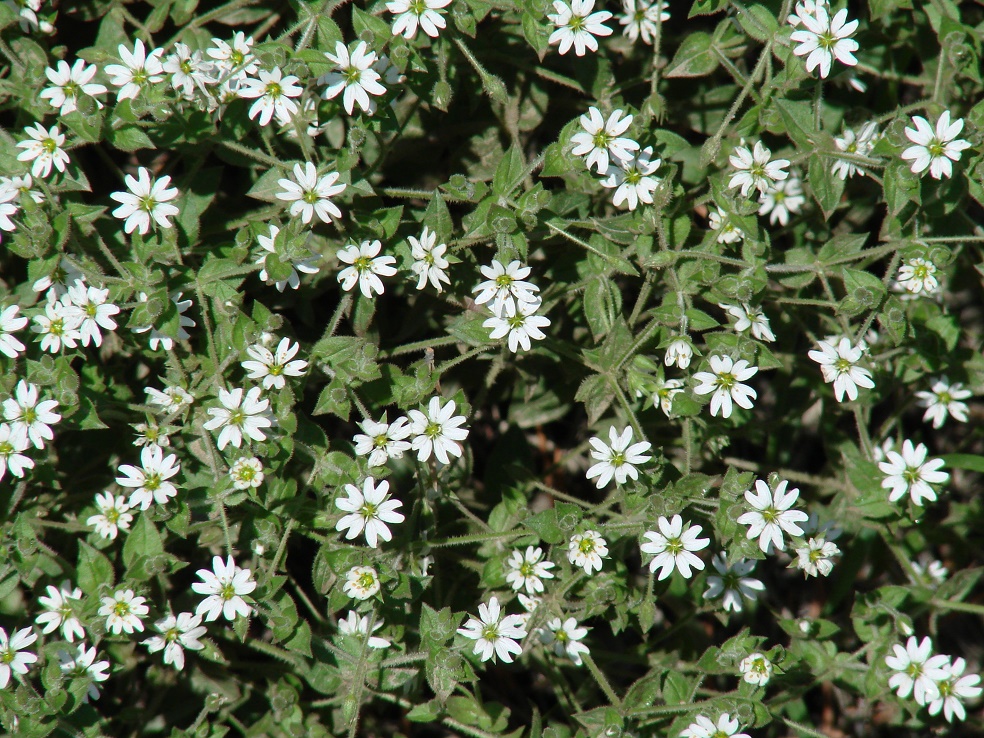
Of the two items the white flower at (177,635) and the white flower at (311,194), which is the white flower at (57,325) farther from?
the white flower at (177,635)

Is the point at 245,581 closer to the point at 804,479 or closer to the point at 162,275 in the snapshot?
the point at 162,275

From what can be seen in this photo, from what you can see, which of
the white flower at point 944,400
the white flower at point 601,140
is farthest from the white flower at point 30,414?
the white flower at point 944,400

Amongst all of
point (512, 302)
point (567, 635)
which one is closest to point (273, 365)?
point (512, 302)

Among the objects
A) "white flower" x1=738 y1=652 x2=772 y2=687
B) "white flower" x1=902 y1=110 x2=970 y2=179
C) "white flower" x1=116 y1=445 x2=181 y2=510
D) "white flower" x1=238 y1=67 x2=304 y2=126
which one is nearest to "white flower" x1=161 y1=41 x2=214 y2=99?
"white flower" x1=238 y1=67 x2=304 y2=126

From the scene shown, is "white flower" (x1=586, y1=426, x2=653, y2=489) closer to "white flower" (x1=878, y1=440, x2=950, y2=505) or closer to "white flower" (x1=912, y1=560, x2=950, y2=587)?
"white flower" (x1=878, y1=440, x2=950, y2=505)

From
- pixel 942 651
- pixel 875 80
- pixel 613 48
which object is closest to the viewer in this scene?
pixel 613 48

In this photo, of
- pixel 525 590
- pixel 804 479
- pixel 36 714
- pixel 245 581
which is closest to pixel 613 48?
pixel 804 479

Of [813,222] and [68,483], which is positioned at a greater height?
[813,222]
